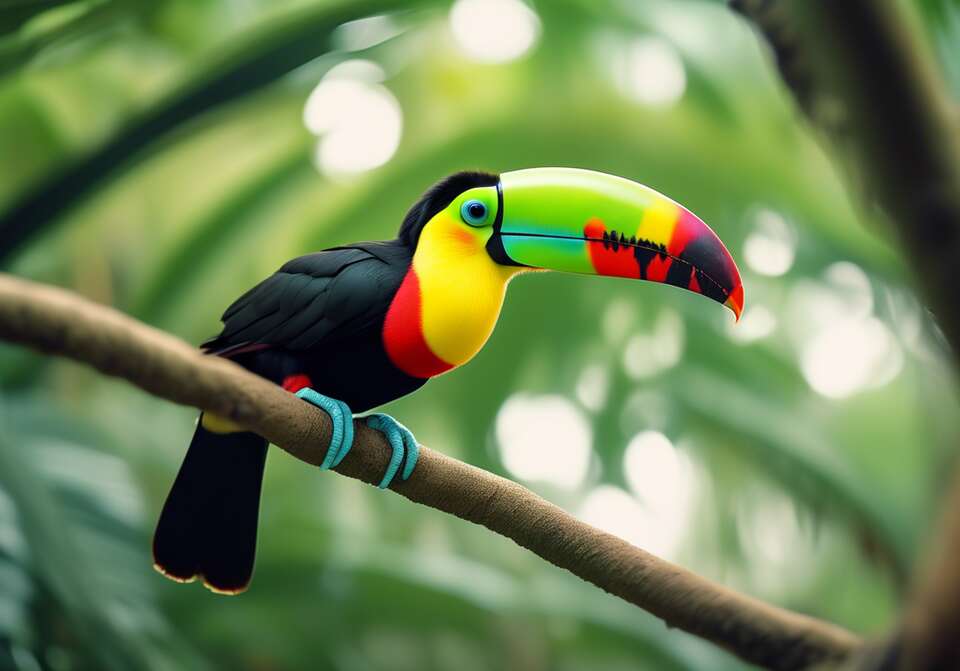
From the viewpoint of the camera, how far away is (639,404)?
6023 mm

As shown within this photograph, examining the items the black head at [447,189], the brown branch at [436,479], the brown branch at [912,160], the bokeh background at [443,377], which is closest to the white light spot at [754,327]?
the bokeh background at [443,377]

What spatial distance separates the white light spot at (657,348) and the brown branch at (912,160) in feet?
15.7

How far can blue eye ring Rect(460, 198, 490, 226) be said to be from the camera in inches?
70.6

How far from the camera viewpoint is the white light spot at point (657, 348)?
588cm

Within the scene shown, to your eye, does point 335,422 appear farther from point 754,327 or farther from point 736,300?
point 754,327

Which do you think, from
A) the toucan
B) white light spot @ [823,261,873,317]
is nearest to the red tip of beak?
the toucan

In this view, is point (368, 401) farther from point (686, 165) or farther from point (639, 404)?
point (639, 404)

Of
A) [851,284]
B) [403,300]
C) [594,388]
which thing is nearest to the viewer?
[403,300]

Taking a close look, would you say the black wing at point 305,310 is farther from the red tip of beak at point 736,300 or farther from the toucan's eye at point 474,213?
the red tip of beak at point 736,300

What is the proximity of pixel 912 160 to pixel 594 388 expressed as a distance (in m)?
4.94

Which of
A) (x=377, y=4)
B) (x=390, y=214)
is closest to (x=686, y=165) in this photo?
(x=390, y=214)

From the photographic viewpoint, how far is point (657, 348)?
6.01m

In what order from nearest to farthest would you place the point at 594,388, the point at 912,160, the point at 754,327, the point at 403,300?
1. the point at 912,160
2. the point at 403,300
3. the point at 754,327
4. the point at 594,388

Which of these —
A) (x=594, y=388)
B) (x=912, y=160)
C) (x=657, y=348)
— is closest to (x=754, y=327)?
(x=657, y=348)
